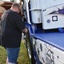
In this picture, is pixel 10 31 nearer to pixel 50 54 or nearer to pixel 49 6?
pixel 49 6

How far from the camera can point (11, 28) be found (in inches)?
234

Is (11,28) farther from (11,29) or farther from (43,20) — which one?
(43,20)

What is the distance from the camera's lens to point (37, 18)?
6.71 m

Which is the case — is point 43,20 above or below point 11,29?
above

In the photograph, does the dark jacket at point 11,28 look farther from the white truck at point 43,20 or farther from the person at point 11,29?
the white truck at point 43,20

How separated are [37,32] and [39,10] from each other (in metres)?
0.57

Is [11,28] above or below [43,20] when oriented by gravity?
below

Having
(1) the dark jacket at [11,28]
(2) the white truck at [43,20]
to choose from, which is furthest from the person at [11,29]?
(2) the white truck at [43,20]

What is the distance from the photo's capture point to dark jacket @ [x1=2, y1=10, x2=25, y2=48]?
589 cm

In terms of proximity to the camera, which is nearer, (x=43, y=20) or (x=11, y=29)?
(x=11, y=29)

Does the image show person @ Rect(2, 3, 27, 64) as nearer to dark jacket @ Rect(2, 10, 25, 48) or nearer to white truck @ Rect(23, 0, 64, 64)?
dark jacket @ Rect(2, 10, 25, 48)

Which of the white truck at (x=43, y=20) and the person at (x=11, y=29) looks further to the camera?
the white truck at (x=43, y=20)

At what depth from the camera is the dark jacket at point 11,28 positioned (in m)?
5.89

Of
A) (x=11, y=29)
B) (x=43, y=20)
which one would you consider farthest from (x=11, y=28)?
(x=43, y=20)
